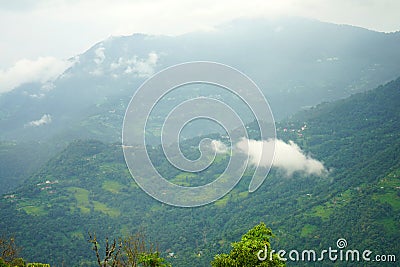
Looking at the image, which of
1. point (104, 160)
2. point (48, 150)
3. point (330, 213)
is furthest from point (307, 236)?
point (48, 150)

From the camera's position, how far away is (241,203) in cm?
7394

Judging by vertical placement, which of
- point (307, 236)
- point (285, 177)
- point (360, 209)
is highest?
point (285, 177)

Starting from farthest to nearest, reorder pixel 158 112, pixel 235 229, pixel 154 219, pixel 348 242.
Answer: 1. pixel 158 112
2. pixel 154 219
3. pixel 235 229
4. pixel 348 242

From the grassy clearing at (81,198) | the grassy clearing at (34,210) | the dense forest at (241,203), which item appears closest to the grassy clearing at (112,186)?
the dense forest at (241,203)

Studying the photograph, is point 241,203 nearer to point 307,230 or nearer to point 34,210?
point 307,230

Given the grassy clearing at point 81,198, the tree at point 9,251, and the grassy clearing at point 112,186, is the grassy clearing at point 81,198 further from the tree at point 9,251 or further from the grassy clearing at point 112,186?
the tree at point 9,251

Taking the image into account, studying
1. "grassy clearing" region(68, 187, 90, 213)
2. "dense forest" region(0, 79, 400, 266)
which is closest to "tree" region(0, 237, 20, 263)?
"dense forest" region(0, 79, 400, 266)

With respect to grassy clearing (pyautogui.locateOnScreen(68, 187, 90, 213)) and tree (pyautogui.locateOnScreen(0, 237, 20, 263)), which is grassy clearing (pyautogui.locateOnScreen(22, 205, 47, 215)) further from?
tree (pyautogui.locateOnScreen(0, 237, 20, 263))

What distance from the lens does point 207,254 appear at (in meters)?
52.9

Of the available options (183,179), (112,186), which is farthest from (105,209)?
(183,179)

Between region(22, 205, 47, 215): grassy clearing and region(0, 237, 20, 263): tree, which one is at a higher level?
region(22, 205, 47, 215): grassy clearing

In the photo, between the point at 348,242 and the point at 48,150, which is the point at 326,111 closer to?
the point at 348,242

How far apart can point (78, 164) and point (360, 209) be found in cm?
6323

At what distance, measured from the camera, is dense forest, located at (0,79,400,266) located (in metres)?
52.2
